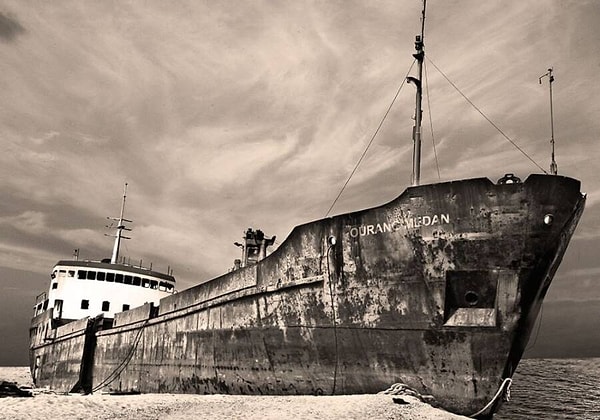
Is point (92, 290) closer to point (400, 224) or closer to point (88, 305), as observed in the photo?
point (88, 305)

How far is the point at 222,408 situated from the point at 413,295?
4059mm

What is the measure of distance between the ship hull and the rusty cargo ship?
20 mm

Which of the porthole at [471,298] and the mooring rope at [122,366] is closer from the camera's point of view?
the porthole at [471,298]

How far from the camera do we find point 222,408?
9188mm

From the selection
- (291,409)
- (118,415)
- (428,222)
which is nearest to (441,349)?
(428,222)

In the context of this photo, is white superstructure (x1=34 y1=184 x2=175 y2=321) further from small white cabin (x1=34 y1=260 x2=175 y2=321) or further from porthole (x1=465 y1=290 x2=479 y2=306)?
porthole (x1=465 y1=290 x2=479 y2=306)

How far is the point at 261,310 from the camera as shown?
424 inches

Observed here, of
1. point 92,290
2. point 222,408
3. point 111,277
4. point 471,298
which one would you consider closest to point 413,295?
point 471,298

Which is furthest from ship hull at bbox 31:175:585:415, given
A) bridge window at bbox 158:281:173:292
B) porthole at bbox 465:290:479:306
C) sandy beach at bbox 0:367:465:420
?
bridge window at bbox 158:281:173:292

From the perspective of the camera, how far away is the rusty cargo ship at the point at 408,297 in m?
8.36

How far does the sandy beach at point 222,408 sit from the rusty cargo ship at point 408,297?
549 mm

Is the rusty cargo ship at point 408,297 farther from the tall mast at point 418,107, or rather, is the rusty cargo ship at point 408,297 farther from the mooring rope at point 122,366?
the mooring rope at point 122,366

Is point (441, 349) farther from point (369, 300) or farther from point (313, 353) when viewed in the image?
point (313, 353)

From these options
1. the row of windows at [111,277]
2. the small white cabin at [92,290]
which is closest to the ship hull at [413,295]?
the small white cabin at [92,290]
